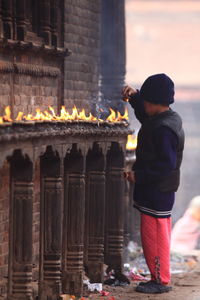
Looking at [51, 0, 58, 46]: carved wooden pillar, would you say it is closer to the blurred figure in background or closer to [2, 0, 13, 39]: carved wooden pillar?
[2, 0, 13, 39]: carved wooden pillar

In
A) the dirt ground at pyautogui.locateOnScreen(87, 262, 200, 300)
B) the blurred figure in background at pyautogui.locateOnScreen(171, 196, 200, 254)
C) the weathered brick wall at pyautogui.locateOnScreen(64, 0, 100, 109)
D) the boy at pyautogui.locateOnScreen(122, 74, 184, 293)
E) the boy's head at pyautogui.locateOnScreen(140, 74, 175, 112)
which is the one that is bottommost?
the blurred figure in background at pyautogui.locateOnScreen(171, 196, 200, 254)

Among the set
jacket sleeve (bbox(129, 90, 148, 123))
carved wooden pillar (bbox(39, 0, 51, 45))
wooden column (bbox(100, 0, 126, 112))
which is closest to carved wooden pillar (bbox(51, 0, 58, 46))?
carved wooden pillar (bbox(39, 0, 51, 45))

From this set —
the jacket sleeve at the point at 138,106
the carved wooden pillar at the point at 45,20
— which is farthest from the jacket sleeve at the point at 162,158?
the carved wooden pillar at the point at 45,20

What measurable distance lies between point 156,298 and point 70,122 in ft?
7.11

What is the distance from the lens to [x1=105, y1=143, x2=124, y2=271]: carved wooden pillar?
13938 mm

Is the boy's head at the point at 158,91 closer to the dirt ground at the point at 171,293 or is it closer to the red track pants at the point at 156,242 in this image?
the red track pants at the point at 156,242

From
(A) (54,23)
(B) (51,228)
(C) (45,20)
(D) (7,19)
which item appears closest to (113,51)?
(A) (54,23)

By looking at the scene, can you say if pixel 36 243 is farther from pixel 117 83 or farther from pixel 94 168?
pixel 117 83

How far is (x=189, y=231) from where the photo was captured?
81.6ft

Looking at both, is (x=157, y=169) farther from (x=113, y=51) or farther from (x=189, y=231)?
(x=189, y=231)

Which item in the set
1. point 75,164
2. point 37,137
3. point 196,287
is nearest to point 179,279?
point 196,287

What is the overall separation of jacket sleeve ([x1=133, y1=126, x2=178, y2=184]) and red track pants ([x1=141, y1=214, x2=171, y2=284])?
1.58 feet

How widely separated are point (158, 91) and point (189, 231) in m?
12.5

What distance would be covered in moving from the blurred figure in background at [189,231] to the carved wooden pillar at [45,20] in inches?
352
